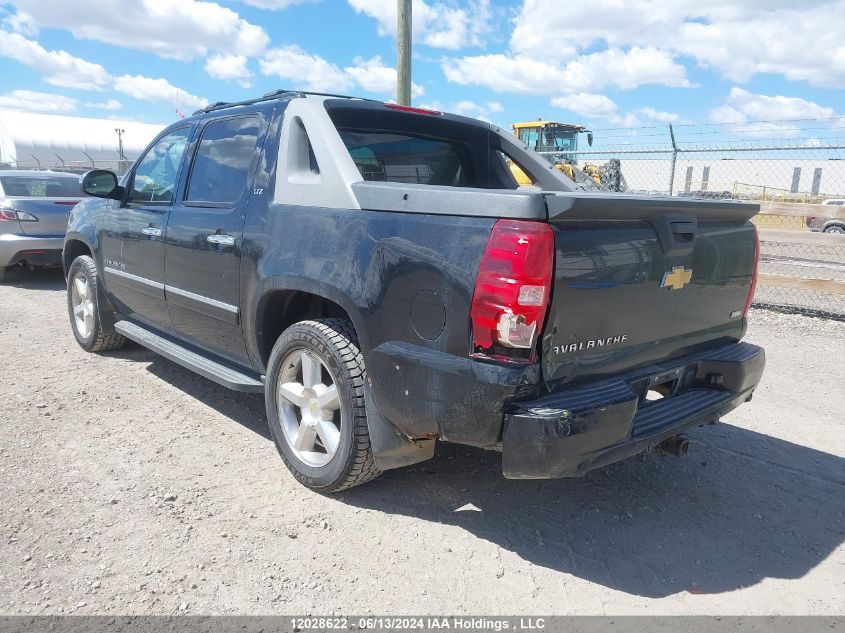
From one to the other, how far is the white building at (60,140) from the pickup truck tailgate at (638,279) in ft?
172

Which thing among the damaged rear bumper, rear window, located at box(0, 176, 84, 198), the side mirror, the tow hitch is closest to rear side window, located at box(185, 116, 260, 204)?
the side mirror

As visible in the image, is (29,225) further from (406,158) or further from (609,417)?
(609,417)

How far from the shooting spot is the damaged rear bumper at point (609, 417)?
242cm

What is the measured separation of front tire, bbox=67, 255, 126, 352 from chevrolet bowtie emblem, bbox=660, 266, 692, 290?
173 inches

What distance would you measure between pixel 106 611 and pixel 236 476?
3.64 ft

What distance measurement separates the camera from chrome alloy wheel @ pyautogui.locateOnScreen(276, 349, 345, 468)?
3197 mm

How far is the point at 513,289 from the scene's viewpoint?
237 cm

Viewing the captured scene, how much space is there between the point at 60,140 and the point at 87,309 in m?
57.8

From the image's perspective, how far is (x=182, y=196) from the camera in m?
4.17

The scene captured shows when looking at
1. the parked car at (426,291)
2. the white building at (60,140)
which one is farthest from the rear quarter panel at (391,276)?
the white building at (60,140)

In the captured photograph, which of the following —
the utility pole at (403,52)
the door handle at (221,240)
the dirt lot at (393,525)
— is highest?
the utility pole at (403,52)

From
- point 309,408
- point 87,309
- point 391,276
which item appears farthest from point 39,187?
point 391,276

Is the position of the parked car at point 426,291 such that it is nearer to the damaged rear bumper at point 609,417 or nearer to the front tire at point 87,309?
the damaged rear bumper at point 609,417

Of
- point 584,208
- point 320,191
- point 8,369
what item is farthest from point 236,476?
point 8,369
